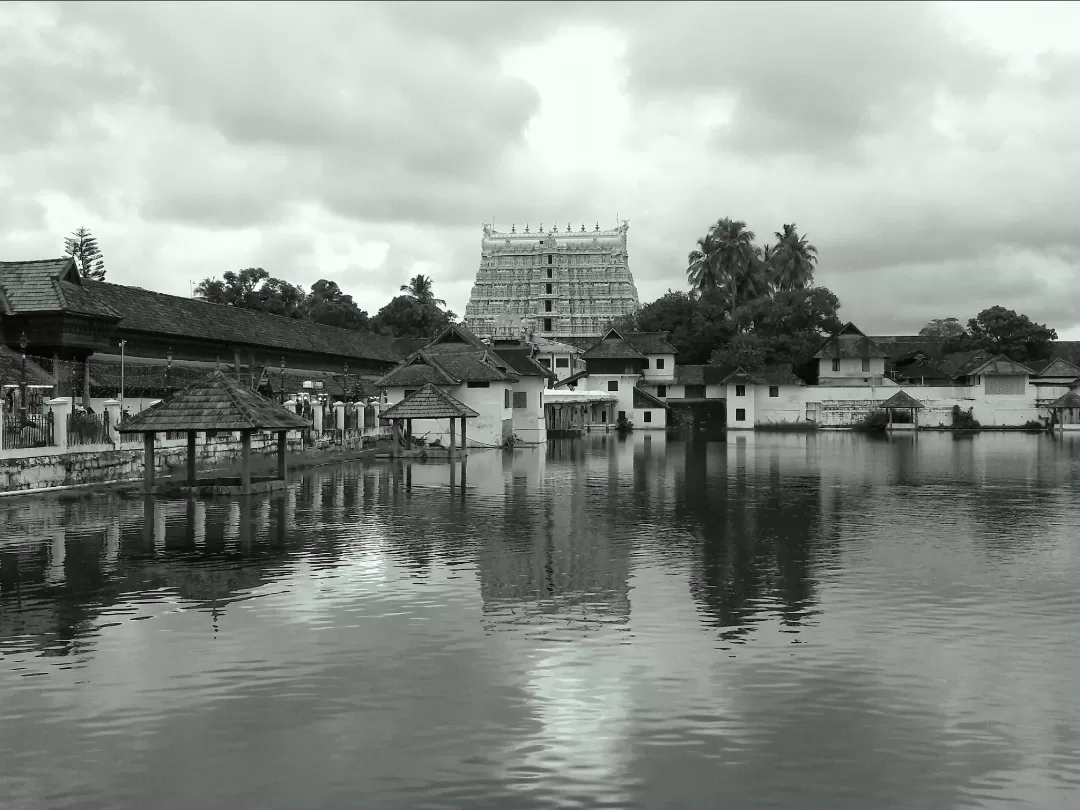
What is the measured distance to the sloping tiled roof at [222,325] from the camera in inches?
1467

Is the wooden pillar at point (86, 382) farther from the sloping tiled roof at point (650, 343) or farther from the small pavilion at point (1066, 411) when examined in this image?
the small pavilion at point (1066, 411)

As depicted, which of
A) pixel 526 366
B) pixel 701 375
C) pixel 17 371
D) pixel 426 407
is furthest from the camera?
pixel 701 375

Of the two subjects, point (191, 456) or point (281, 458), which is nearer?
point (191, 456)

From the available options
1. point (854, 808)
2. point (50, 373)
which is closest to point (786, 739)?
point (854, 808)

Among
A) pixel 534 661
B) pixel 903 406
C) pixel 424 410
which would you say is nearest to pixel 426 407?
pixel 424 410

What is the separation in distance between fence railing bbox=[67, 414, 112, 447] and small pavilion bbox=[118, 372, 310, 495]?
1854 mm

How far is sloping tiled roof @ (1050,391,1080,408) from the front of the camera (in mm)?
64988

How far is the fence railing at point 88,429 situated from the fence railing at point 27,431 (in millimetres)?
631

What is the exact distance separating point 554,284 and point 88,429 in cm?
8709

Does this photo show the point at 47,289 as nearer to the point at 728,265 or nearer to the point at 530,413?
Answer: the point at 530,413

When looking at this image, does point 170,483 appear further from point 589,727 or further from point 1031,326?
point 1031,326

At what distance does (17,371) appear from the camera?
26859 millimetres

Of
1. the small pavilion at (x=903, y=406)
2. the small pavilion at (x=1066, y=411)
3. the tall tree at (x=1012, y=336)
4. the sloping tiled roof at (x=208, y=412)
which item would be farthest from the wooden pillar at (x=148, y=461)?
the tall tree at (x=1012, y=336)

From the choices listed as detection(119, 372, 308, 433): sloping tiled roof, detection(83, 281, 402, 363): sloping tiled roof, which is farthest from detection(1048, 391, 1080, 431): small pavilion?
detection(119, 372, 308, 433): sloping tiled roof
